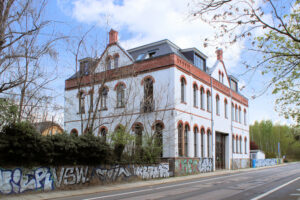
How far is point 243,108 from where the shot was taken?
4509 centimetres

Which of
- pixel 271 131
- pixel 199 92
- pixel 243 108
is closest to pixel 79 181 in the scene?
pixel 199 92

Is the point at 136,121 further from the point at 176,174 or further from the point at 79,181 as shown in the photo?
the point at 79,181

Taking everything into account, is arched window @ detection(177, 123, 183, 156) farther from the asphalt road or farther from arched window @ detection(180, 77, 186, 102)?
the asphalt road

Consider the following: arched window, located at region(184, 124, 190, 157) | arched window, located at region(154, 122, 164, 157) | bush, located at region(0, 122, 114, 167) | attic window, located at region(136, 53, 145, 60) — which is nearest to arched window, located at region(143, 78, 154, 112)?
arched window, located at region(154, 122, 164, 157)

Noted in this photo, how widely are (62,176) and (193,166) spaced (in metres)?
14.6

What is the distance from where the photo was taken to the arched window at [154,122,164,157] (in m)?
23.8

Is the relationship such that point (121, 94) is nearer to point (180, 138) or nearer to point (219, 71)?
point (180, 138)

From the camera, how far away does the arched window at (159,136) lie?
23.8 m

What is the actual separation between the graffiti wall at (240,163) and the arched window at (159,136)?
50.3 ft

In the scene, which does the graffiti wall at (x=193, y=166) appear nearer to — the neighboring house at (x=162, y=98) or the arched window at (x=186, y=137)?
the neighboring house at (x=162, y=98)

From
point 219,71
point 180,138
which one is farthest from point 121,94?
point 219,71

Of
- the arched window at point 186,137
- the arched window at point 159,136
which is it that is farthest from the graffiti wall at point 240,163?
the arched window at point 159,136

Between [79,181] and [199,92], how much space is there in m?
16.8

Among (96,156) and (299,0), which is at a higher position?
(299,0)
